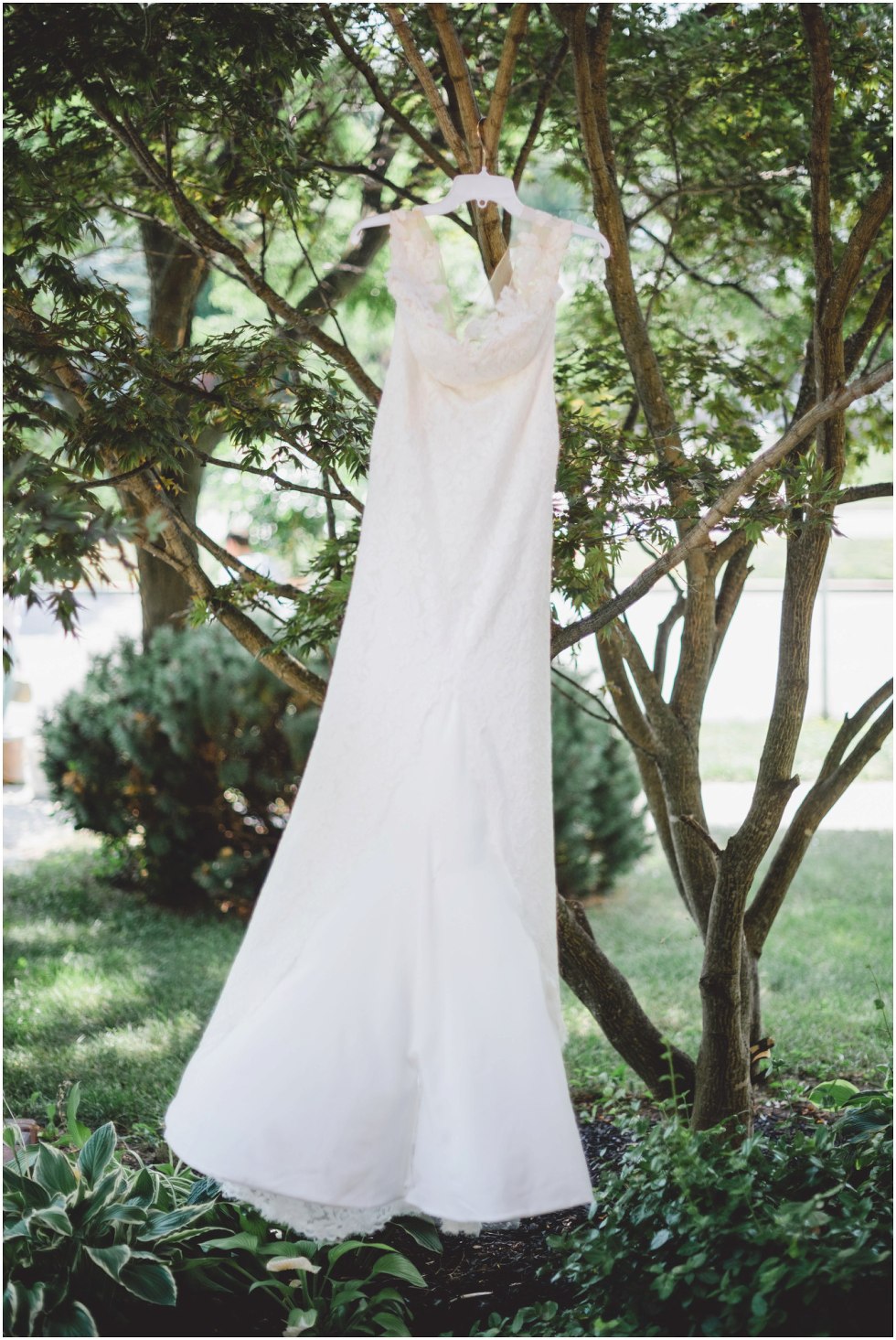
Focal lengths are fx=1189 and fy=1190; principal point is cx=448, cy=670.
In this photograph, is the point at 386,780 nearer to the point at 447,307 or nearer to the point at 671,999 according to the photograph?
the point at 447,307

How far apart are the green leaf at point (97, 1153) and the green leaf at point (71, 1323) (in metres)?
0.31

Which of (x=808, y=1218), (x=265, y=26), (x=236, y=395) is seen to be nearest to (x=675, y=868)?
(x=808, y=1218)

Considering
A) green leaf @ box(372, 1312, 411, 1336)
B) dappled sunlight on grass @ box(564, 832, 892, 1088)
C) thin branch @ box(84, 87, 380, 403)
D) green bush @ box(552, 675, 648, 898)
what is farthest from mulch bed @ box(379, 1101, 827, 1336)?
green bush @ box(552, 675, 648, 898)

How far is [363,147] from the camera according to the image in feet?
17.9

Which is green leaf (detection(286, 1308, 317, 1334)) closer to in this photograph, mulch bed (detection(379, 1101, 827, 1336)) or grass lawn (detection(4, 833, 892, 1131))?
mulch bed (detection(379, 1101, 827, 1336))

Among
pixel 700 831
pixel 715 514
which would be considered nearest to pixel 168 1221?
pixel 700 831

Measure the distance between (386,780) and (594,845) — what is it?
13.8ft

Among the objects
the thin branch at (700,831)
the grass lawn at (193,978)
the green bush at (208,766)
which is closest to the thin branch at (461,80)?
the thin branch at (700,831)

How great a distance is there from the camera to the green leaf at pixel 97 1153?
221 cm

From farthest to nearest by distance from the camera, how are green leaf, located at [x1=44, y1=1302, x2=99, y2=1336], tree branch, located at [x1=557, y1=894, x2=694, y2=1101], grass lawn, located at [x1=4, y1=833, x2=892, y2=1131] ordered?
grass lawn, located at [x1=4, y1=833, x2=892, y2=1131] < tree branch, located at [x1=557, y1=894, x2=694, y2=1101] < green leaf, located at [x1=44, y1=1302, x2=99, y2=1336]

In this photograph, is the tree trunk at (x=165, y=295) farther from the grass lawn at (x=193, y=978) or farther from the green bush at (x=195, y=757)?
the grass lawn at (x=193, y=978)

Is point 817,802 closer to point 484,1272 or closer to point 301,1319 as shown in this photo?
point 484,1272

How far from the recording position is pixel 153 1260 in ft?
6.61

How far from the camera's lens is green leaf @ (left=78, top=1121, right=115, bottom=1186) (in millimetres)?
2211
